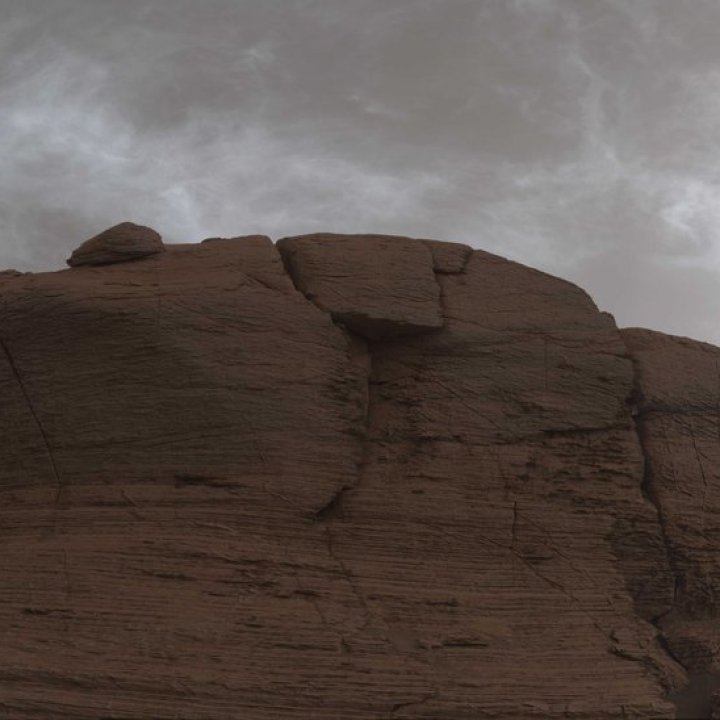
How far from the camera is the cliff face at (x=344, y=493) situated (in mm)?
11094

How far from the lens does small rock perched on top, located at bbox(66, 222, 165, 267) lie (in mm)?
13992

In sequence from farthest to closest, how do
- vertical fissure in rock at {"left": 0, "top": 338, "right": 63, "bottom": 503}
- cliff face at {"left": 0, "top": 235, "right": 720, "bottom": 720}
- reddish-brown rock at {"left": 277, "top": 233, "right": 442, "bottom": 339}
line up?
1. reddish-brown rock at {"left": 277, "top": 233, "right": 442, "bottom": 339}
2. vertical fissure in rock at {"left": 0, "top": 338, "right": 63, "bottom": 503}
3. cliff face at {"left": 0, "top": 235, "right": 720, "bottom": 720}

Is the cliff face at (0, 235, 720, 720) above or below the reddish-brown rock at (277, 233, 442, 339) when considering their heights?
below

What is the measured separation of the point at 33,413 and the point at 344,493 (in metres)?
3.97

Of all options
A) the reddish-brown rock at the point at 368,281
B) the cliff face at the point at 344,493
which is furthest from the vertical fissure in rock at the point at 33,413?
the reddish-brown rock at the point at 368,281

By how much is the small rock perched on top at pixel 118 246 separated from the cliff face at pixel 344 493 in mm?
258

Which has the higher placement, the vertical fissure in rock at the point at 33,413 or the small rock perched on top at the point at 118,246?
the small rock perched on top at the point at 118,246

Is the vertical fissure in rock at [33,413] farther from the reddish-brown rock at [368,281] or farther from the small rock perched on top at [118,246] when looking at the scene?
the reddish-brown rock at [368,281]

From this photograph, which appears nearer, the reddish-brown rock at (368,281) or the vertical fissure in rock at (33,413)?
the vertical fissure in rock at (33,413)

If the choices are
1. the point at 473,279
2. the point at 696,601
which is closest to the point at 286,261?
the point at 473,279

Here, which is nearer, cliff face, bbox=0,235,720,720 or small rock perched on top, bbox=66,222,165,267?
cliff face, bbox=0,235,720,720

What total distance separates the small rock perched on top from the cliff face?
258 millimetres

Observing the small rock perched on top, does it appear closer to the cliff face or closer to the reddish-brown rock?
the cliff face

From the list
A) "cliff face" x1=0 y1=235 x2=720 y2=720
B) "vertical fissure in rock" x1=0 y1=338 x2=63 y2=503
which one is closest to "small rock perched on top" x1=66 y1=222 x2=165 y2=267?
"cliff face" x1=0 y1=235 x2=720 y2=720
